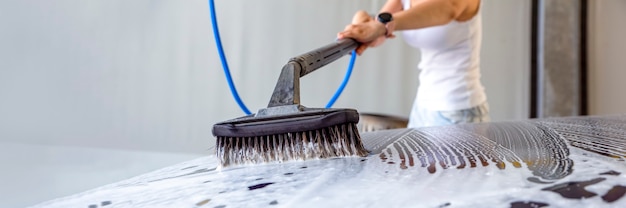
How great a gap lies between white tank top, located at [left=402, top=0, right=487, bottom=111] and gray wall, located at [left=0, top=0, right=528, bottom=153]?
37.6 inches

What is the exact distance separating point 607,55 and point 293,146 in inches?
152

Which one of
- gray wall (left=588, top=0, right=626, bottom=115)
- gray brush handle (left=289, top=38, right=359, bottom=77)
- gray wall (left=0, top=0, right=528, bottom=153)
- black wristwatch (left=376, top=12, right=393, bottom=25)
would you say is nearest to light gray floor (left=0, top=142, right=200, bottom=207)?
gray wall (left=0, top=0, right=528, bottom=153)

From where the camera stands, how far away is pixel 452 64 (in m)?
1.47

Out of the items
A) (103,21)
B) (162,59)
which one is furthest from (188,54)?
(103,21)

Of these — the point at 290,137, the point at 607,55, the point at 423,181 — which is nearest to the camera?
the point at 423,181

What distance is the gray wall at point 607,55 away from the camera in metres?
3.77

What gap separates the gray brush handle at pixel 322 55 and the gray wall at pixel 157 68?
89 centimetres

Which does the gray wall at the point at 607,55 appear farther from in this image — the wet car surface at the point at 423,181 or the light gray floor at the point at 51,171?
the wet car surface at the point at 423,181

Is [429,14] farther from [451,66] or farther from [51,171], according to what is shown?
[51,171]

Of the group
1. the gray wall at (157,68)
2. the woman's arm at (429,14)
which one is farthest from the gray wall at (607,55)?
the woman's arm at (429,14)

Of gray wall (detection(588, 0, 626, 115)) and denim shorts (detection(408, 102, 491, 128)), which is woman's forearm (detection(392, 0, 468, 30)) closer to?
denim shorts (detection(408, 102, 491, 128))

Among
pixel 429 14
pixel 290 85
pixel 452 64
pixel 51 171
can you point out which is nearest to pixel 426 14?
pixel 429 14

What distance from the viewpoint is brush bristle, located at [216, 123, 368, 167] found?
0.59 m

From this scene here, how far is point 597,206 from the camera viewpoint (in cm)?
27
